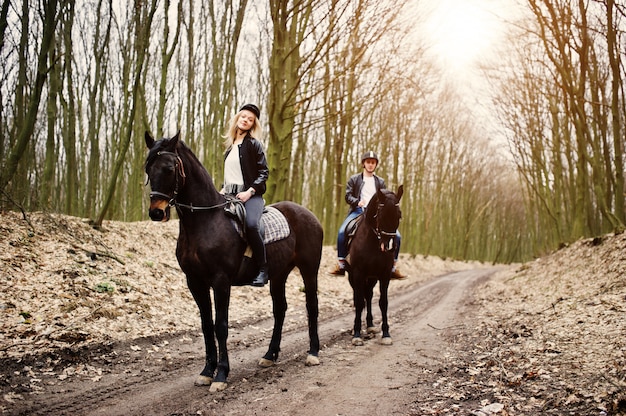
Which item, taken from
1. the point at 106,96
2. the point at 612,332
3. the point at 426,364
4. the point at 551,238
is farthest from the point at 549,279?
the point at 106,96

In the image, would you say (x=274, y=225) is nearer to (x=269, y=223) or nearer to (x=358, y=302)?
(x=269, y=223)

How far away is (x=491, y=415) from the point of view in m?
3.24

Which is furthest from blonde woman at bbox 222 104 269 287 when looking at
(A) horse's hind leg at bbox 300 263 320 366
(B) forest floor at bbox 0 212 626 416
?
(B) forest floor at bbox 0 212 626 416

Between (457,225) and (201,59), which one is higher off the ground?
(201,59)

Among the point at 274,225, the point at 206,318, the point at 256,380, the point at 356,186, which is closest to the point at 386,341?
the point at 256,380

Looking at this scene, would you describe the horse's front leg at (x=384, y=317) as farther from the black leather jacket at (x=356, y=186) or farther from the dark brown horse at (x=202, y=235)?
the dark brown horse at (x=202, y=235)

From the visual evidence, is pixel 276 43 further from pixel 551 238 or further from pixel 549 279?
pixel 551 238

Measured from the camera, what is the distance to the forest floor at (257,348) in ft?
11.6

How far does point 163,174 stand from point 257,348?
2984 millimetres

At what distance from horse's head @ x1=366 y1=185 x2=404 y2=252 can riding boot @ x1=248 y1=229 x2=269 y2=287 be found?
234cm

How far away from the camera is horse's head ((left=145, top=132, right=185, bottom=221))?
3715 millimetres

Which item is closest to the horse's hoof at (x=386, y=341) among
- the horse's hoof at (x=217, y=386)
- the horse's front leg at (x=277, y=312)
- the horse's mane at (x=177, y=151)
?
the horse's front leg at (x=277, y=312)

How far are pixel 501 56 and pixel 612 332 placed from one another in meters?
15.4

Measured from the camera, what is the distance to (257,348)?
5.68 meters
